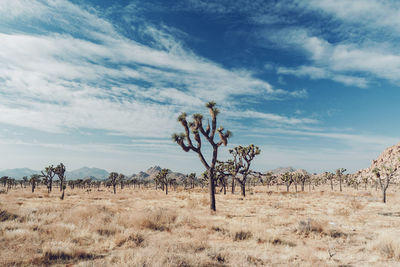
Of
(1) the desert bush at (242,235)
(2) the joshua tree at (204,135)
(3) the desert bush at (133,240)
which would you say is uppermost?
(2) the joshua tree at (204,135)

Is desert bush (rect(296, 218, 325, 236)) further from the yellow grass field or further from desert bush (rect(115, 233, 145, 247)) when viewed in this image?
desert bush (rect(115, 233, 145, 247))

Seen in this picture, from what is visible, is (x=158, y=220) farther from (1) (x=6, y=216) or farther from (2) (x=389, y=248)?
(2) (x=389, y=248)

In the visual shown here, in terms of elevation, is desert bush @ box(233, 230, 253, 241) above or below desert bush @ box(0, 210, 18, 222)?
below

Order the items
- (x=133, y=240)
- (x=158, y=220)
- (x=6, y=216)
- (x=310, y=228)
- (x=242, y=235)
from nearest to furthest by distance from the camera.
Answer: (x=133, y=240), (x=242, y=235), (x=310, y=228), (x=6, y=216), (x=158, y=220)

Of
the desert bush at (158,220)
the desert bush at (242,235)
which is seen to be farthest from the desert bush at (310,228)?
the desert bush at (158,220)

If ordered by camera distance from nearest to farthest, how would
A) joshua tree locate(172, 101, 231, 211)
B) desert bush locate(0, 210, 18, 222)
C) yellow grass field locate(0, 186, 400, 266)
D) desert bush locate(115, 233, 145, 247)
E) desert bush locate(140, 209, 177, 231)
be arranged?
yellow grass field locate(0, 186, 400, 266) → desert bush locate(115, 233, 145, 247) → desert bush locate(0, 210, 18, 222) → desert bush locate(140, 209, 177, 231) → joshua tree locate(172, 101, 231, 211)

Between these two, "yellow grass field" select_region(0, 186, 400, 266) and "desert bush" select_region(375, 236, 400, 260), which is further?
"desert bush" select_region(375, 236, 400, 260)

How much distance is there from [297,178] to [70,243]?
76271mm

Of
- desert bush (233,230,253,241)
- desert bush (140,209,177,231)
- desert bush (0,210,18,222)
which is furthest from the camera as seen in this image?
desert bush (140,209,177,231)

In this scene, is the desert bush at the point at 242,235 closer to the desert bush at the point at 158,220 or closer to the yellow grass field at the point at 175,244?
the yellow grass field at the point at 175,244

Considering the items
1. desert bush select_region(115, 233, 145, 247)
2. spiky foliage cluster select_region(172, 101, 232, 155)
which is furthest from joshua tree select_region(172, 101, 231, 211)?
desert bush select_region(115, 233, 145, 247)

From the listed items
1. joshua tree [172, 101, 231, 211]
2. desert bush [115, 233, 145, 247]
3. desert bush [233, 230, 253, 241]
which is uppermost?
joshua tree [172, 101, 231, 211]

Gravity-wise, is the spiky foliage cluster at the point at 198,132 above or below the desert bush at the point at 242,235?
above

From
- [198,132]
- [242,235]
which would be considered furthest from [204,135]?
[242,235]
